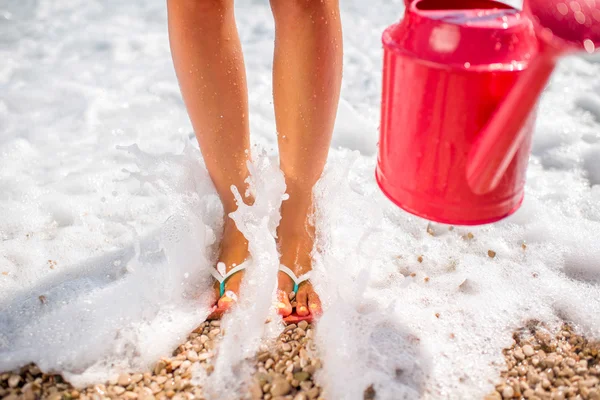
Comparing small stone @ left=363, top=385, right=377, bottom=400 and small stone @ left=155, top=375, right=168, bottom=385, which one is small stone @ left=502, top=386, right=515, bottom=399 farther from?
small stone @ left=155, top=375, right=168, bottom=385

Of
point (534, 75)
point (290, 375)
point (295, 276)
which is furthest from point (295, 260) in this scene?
point (534, 75)

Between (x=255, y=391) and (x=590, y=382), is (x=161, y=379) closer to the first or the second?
(x=255, y=391)

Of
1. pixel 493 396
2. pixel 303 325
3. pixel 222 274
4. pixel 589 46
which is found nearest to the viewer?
pixel 589 46

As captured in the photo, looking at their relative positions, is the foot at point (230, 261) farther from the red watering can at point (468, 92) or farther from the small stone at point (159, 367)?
the red watering can at point (468, 92)

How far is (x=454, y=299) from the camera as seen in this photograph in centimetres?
167

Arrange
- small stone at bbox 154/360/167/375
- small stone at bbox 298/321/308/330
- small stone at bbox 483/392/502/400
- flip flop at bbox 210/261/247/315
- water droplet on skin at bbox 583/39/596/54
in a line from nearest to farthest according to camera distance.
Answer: water droplet on skin at bbox 583/39/596/54, small stone at bbox 483/392/502/400, small stone at bbox 154/360/167/375, small stone at bbox 298/321/308/330, flip flop at bbox 210/261/247/315

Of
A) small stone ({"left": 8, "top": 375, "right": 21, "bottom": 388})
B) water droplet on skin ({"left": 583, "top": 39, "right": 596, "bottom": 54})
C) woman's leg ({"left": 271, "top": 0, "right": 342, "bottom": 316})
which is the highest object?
water droplet on skin ({"left": 583, "top": 39, "right": 596, "bottom": 54})

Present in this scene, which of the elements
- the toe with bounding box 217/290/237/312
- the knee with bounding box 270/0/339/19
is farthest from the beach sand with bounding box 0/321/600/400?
the knee with bounding box 270/0/339/19

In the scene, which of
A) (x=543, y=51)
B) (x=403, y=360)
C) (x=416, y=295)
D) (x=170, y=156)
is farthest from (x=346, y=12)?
(x=543, y=51)

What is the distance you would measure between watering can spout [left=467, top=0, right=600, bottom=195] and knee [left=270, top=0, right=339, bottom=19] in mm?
561

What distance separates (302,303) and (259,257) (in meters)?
0.19

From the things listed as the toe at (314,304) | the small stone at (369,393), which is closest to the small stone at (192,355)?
the toe at (314,304)

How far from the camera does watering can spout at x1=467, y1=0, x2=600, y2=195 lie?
821 mm

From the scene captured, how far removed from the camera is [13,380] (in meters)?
1.37
